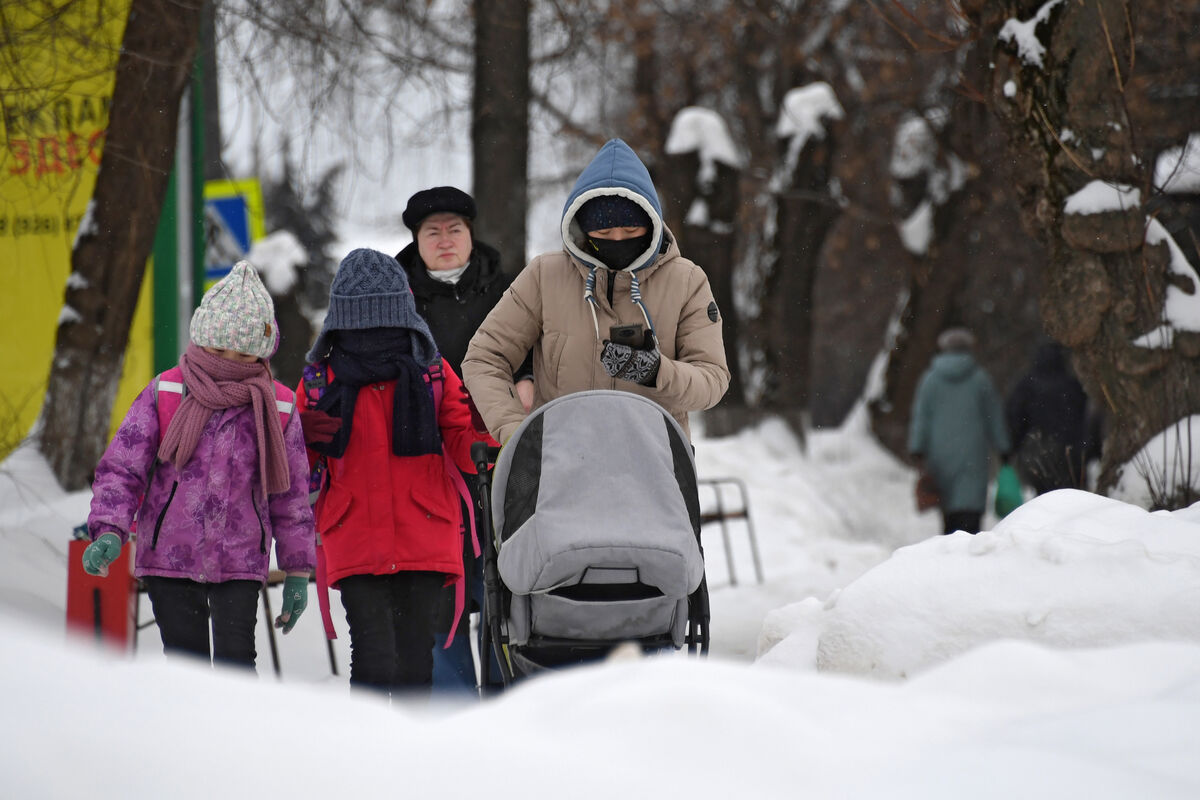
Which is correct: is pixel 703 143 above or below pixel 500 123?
above

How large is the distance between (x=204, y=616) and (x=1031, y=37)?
525 centimetres

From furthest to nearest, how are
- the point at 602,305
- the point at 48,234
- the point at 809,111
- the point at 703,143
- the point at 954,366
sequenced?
the point at 809,111 → the point at 703,143 → the point at 954,366 → the point at 48,234 → the point at 602,305

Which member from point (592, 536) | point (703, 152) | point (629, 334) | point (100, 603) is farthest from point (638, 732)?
point (703, 152)

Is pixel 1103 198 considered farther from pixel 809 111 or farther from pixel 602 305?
pixel 809 111

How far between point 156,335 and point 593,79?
5411 mm

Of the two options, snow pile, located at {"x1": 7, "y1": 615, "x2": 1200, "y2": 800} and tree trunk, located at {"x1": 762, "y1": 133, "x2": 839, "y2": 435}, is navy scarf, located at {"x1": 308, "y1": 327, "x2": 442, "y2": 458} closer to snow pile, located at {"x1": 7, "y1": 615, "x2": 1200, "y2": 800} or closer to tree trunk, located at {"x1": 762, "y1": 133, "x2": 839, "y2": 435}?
snow pile, located at {"x1": 7, "y1": 615, "x2": 1200, "y2": 800}

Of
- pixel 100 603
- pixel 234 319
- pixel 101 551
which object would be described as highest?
pixel 234 319

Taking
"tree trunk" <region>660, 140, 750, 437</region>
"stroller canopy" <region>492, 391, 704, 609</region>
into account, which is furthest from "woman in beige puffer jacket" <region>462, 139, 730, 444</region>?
"tree trunk" <region>660, 140, 750, 437</region>

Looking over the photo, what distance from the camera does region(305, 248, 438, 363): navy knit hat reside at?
4488 millimetres

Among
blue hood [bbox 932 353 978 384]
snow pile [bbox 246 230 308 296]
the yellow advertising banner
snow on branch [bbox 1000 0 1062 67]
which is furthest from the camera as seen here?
snow pile [bbox 246 230 308 296]

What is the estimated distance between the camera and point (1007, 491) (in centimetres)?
959

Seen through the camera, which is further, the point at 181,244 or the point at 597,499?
the point at 181,244

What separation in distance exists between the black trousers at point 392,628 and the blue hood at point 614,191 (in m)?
1.26

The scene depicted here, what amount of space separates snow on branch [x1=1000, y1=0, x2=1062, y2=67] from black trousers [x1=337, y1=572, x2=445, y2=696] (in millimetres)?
4469
